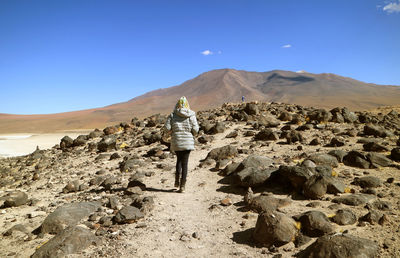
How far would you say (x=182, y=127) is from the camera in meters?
5.41

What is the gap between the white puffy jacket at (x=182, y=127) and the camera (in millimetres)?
5332

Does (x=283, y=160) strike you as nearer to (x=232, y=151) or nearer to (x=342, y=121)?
(x=232, y=151)

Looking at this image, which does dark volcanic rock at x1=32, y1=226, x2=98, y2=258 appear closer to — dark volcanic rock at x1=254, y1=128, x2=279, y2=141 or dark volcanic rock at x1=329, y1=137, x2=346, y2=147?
dark volcanic rock at x1=254, y1=128, x2=279, y2=141

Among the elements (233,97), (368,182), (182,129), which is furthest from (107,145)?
(233,97)

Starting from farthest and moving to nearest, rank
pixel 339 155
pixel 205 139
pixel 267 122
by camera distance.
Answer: pixel 267 122 → pixel 205 139 → pixel 339 155

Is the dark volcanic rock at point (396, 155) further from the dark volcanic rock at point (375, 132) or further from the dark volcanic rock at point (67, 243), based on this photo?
the dark volcanic rock at point (67, 243)

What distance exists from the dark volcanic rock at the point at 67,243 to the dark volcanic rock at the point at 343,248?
3.15 m

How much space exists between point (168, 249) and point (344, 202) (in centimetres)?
310

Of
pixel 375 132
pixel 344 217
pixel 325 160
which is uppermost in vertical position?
pixel 375 132

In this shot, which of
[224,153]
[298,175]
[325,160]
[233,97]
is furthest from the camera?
[233,97]

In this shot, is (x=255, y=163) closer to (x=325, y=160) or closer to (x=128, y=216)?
(x=325, y=160)

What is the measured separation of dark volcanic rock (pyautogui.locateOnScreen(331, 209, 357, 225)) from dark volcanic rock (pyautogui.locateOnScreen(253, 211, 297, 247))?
72 centimetres

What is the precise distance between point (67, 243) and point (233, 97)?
326ft

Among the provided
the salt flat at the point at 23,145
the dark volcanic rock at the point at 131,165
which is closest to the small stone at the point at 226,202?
the dark volcanic rock at the point at 131,165
